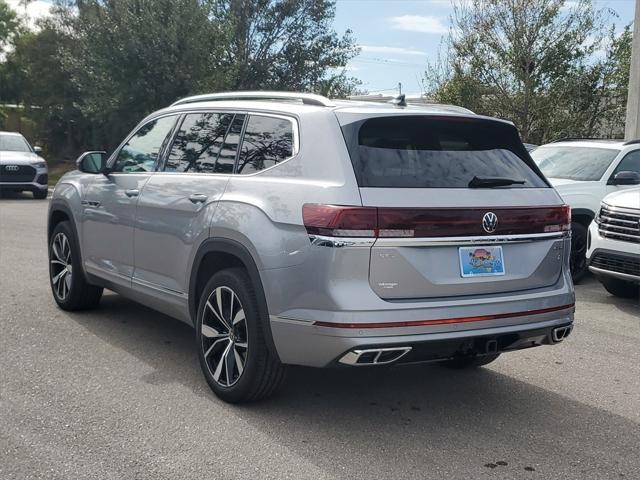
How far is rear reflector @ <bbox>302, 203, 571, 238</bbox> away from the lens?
3934 millimetres

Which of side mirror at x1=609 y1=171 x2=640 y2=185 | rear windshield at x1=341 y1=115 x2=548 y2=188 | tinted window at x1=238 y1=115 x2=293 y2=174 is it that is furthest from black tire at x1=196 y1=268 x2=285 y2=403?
side mirror at x1=609 y1=171 x2=640 y2=185

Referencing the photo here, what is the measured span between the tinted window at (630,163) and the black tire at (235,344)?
6.86 m

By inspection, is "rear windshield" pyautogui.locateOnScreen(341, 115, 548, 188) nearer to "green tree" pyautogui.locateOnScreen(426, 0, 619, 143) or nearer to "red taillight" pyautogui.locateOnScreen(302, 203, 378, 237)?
"red taillight" pyautogui.locateOnScreen(302, 203, 378, 237)

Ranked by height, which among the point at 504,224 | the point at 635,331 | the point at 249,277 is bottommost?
the point at 635,331

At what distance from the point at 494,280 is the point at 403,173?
31.0 inches

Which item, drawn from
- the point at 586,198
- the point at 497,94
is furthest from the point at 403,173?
the point at 497,94

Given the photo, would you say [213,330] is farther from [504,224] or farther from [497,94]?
[497,94]

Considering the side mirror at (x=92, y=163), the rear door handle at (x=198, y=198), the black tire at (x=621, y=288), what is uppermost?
the side mirror at (x=92, y=163)

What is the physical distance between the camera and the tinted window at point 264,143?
15.0 feet

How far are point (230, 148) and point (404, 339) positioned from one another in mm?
1819

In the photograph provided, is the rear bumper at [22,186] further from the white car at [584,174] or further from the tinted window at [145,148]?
the tinted window at [145,148]

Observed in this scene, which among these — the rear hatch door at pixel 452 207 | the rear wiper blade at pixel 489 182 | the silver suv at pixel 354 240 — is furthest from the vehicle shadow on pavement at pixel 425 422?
the rear wiper blade at pixel 489 182

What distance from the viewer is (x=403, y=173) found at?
165 inches

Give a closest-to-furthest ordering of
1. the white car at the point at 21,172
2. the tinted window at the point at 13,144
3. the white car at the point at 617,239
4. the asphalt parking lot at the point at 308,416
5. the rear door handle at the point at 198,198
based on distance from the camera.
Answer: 1. the asphalt parking lot at the point at 308,416
2. the rear door handle at the point at 198,198
3. the white car at the point at 617,239
4. the white car at the point at 21,172
5. the tinted window at the point at 13,144
